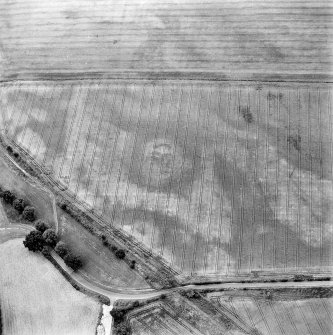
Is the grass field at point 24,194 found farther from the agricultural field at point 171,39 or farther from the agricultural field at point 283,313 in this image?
the agricultural field at point 283,313

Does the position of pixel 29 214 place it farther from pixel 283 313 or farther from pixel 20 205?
pixel 283 313

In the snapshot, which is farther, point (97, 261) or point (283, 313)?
point (97, 261)

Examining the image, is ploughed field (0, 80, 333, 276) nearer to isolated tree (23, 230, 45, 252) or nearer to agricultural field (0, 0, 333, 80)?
agricultural field (0, 0, 333, 80)

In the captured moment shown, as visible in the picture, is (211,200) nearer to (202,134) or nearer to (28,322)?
(202,134)

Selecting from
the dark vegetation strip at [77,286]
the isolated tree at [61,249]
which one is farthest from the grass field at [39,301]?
the isolated tree at [61,249]

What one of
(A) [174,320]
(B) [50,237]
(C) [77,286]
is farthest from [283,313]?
(B) [50,237]

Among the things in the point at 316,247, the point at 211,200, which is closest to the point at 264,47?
the point at 211,200

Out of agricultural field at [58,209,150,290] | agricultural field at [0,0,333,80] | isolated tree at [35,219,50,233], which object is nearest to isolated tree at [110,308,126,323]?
agricultural field at [58,209,150,290]
